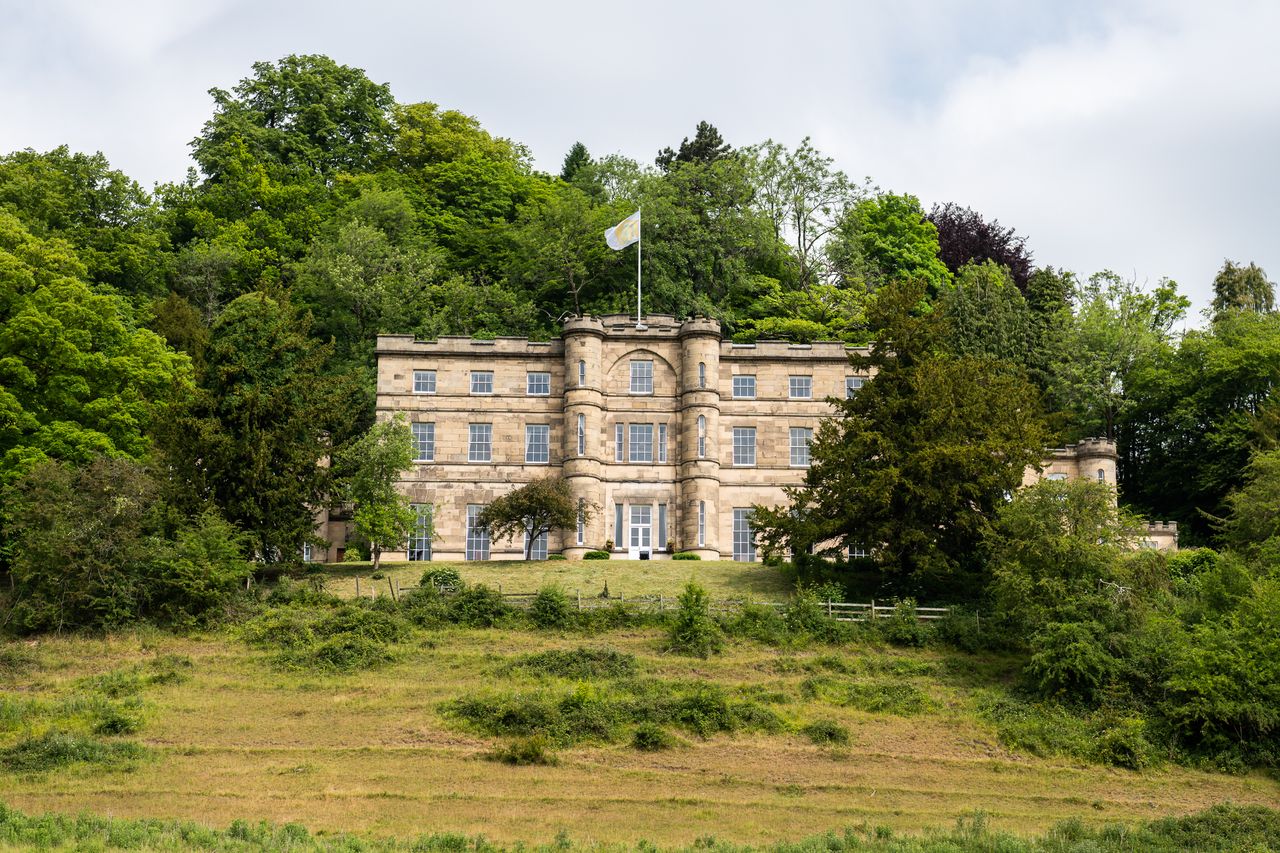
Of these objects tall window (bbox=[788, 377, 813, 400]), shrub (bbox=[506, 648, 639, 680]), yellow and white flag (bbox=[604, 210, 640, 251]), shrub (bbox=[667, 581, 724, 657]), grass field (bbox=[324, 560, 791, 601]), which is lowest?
shrub (bbox=[506, 648, 639, 680])

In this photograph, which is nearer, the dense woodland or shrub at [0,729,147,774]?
shrub at [0,729,147,774]

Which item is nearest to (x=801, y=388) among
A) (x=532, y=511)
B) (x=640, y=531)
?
(x=640, y=531)

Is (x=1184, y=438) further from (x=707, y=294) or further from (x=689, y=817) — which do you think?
(x=689, y=817)

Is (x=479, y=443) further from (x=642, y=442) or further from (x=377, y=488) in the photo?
(x=377, y=488)

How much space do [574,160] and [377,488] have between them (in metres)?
45.4

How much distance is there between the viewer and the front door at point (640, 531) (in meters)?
66.4

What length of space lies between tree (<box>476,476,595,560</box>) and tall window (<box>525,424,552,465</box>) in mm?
5251

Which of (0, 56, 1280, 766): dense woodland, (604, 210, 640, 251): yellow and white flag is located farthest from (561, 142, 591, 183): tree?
(604, 210, 640, 251): yellow and white flag

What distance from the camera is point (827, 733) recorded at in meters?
45.3

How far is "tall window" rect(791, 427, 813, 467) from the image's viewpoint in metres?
68.1

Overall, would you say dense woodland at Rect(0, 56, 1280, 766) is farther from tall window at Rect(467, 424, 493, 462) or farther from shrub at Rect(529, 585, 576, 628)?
shrub at Rect(529, 585, 576, 628)

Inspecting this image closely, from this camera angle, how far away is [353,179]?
3656 inches


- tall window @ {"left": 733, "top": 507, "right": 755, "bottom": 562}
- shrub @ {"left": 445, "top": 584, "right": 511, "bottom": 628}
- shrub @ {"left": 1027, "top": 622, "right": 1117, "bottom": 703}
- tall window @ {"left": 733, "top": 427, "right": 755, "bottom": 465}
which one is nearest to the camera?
shrub @ {"left": 1027, "top": 622, "right": 1117, "bottom": 703}

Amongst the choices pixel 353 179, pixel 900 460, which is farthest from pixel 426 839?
pixel 353 179
